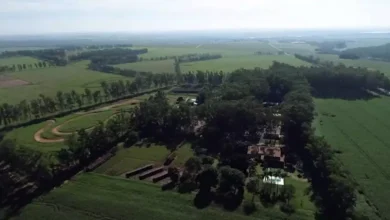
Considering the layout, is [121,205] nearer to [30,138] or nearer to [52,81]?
[30,138]

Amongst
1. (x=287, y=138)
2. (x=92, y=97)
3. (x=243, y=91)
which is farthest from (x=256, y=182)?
(x=92, y=97)

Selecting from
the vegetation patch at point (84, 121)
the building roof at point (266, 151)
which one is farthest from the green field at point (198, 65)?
the building roof at point (266, 151)

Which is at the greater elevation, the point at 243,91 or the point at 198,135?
the point at 243,91

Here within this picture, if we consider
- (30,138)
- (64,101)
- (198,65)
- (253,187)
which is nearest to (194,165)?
(253,187)

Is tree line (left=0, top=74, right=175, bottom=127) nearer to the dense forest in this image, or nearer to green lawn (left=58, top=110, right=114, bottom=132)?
green lawn (left=58, top=110, right=114, bottom=132)

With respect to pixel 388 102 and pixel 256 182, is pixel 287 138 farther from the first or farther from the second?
pixel 388 102

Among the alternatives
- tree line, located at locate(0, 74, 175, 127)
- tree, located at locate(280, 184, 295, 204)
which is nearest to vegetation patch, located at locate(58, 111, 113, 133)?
tree line, located at locate(0, 74, 175, 127)
